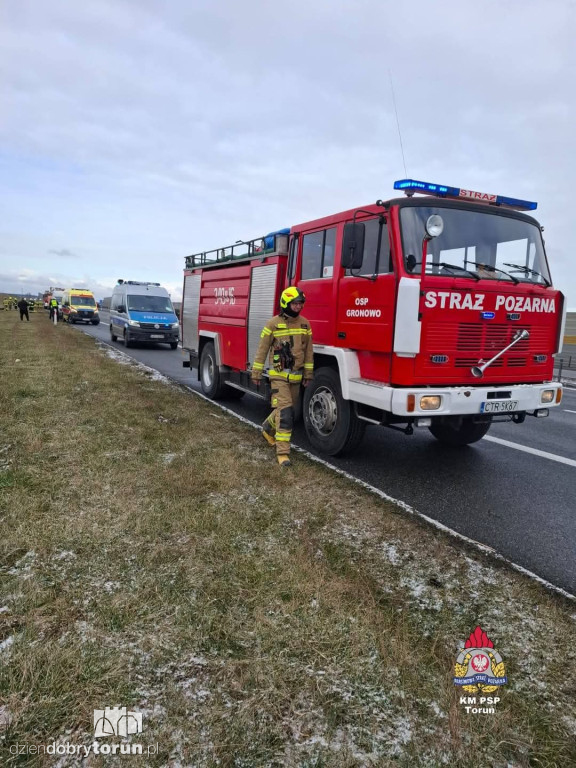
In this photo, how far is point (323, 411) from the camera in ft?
19.1

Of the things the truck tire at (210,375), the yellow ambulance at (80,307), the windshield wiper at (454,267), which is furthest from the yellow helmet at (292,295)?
the yellow ambulance at (80,307)

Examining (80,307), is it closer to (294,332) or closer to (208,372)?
(208,372)

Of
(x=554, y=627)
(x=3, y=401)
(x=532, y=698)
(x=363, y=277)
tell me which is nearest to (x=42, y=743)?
(x=532, y=698)

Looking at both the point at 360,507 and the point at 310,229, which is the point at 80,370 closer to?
the point at 310,229

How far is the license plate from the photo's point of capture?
15.8ft

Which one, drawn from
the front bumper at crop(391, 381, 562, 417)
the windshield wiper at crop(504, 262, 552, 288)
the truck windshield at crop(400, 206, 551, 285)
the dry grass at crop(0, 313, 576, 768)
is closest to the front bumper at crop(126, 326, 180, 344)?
the dry grass at crop(0, 313, 576, 768)

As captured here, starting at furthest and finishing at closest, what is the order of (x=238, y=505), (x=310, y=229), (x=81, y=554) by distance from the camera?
(x=310, y=229), (x=238, y=505), (x=81, y=554)

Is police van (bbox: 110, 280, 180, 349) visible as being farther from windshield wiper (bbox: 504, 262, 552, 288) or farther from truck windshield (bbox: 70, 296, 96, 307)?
windshield wiper (bbox: 504, 262, 552, 288)

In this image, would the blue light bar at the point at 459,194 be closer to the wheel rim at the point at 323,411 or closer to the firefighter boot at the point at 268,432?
the wheel rim at the point at 323,411

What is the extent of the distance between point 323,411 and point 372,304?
58.9 inches

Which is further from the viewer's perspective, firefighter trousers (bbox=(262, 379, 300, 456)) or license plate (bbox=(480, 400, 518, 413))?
firefighter trousers (bbox=(262, 379, 300, 456))

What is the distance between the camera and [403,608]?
110 inches

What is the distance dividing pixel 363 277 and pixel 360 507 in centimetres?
238

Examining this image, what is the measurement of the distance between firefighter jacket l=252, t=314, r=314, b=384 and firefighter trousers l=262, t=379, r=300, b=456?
12 centimetres
